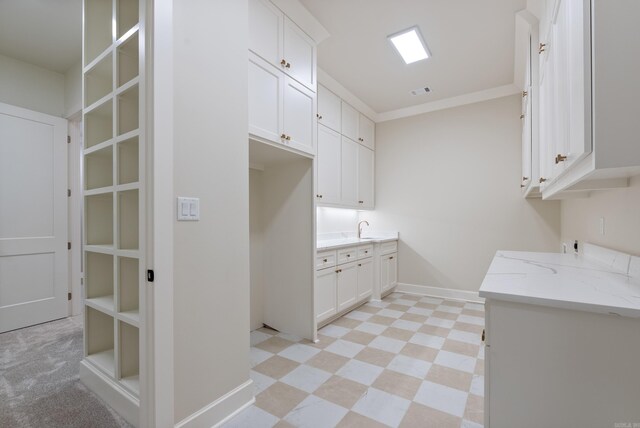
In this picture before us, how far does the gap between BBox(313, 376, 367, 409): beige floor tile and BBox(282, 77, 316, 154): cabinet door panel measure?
1825mm

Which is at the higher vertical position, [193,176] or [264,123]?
[264,123]

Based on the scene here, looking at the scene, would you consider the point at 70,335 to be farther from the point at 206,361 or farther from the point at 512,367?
the point at 512,367

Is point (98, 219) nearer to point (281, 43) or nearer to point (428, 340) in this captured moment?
point (281, 43)

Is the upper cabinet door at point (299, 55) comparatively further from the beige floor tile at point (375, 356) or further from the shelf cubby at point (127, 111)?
the beige floor tile at point (375, 356)

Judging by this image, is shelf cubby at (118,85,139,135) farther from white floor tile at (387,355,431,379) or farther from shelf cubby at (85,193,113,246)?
white floor tile at (387,355,431,379)

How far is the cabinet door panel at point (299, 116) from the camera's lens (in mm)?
2434

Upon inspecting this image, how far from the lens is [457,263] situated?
4133 mm

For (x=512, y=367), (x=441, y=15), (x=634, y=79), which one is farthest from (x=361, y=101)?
(x=512, y=367)

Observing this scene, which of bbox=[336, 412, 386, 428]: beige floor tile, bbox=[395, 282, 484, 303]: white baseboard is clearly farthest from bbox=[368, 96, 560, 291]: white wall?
bbox=[336, 412, 386, 428]: beige floor tile

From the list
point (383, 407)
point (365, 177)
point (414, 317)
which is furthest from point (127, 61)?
point (414, 317)

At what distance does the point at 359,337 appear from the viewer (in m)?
2.83

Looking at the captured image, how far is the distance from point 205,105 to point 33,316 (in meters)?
3.35

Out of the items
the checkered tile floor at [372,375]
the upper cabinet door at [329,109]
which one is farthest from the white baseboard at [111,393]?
the upper cabinet door at [329,109]

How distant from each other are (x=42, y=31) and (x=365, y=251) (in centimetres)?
400
